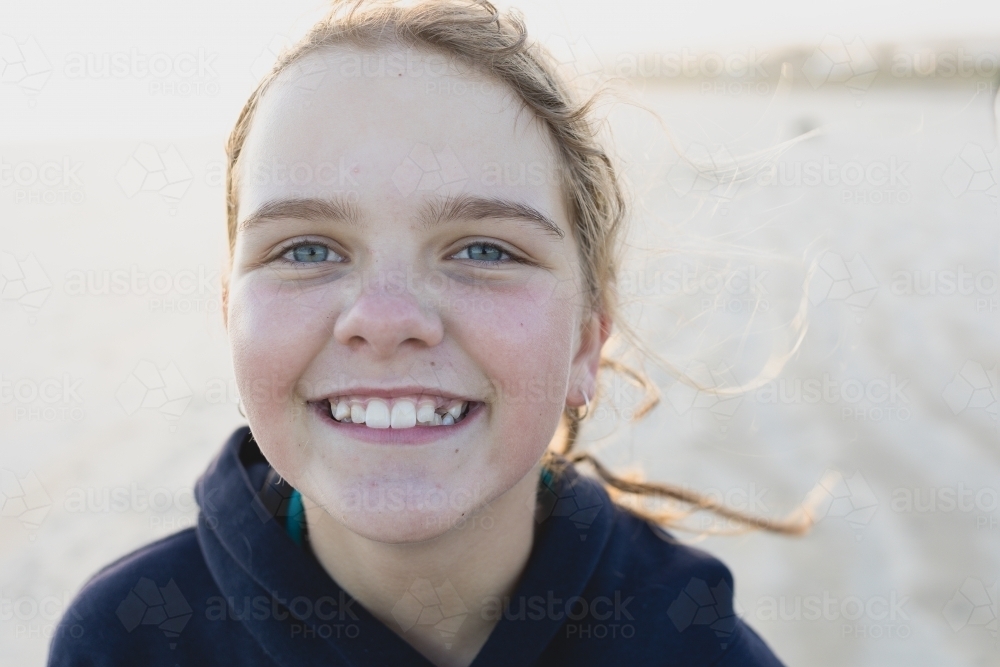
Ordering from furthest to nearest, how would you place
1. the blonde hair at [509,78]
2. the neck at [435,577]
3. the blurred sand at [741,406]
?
the blurred sand at [741,406] < the neck at [435,577] < the blonde hair at [509,78]

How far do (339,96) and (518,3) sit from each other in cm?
63

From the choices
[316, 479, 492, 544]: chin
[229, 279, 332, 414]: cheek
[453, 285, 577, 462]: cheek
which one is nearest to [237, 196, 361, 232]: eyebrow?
[229, 279, 332, 414]: cheek

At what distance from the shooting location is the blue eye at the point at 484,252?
1.60m

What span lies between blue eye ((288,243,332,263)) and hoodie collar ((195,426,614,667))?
1.87 feet

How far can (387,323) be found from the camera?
4.69ft

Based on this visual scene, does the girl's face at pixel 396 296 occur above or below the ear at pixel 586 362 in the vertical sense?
above

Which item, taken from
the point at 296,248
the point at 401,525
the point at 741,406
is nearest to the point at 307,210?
the point at 296,248

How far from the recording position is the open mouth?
1541 mm

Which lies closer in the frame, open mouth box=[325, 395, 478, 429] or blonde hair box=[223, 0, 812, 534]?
open mouth box=[325, 395, 478, 429]

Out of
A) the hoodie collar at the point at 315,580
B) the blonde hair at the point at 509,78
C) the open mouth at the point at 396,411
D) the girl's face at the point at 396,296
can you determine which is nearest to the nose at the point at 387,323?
the girl's face at the point at 396,296

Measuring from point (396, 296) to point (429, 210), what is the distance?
6.3 inches

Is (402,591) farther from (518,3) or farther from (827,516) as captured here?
(827,516)

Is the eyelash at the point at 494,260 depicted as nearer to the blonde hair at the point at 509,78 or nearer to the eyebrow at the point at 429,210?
the eyebrow at the point at 429,210

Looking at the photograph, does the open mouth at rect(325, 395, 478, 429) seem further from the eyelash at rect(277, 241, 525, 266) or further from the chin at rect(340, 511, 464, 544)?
the eyelash at rect(277, 241, 525, 266)
